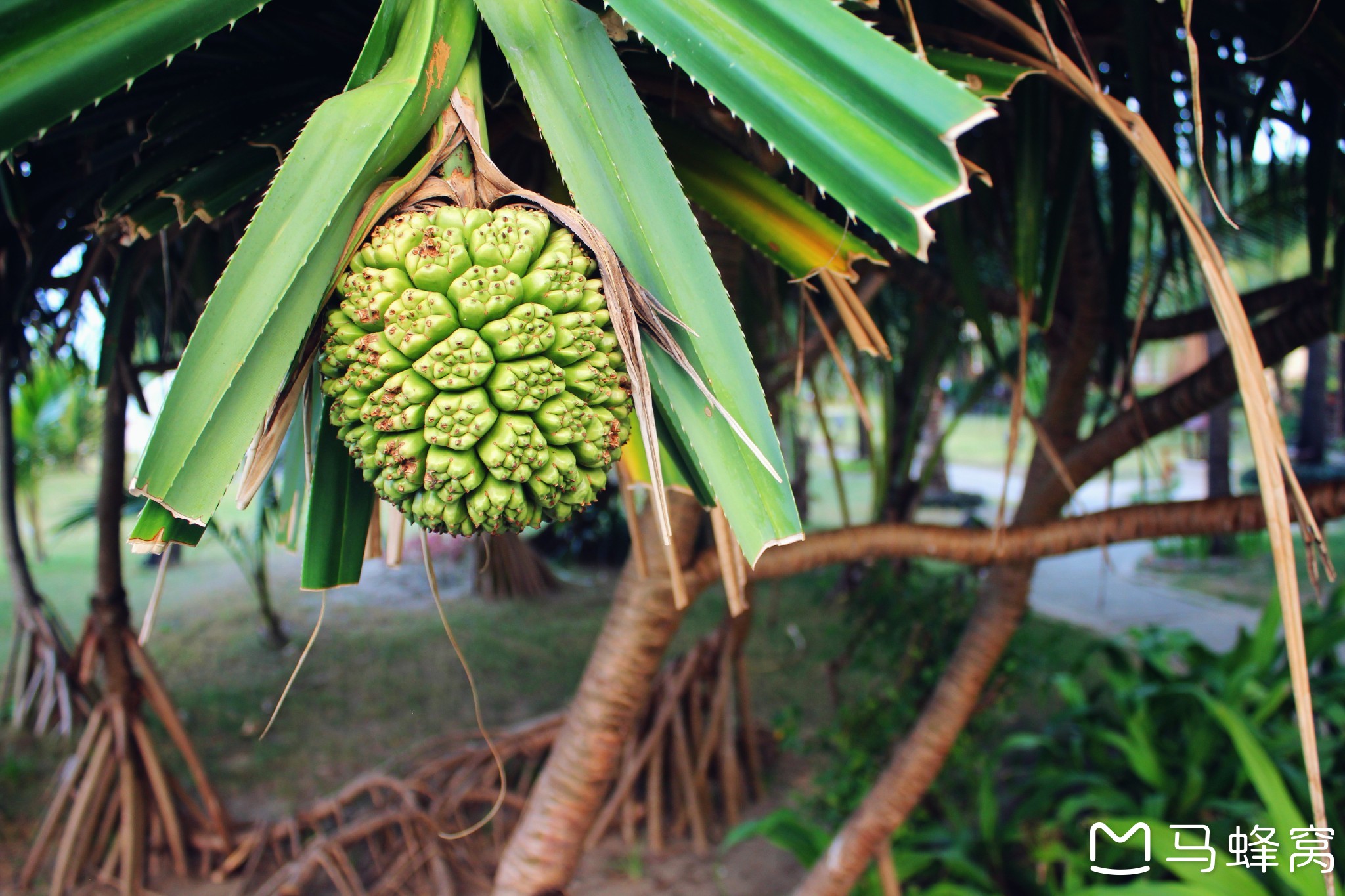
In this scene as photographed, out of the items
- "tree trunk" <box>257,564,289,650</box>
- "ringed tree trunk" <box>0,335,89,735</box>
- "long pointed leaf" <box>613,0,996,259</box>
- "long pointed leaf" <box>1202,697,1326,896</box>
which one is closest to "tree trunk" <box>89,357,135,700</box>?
"ringed tree trunk" <box>0,335,89,735</box>

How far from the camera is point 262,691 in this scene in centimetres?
452

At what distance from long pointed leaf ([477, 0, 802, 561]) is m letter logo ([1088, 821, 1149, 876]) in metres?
1.95

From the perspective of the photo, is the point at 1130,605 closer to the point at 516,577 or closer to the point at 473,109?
the point at 516,577

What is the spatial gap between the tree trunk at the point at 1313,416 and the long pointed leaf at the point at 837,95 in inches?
443

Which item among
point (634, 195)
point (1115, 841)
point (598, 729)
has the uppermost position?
point (634, 195)

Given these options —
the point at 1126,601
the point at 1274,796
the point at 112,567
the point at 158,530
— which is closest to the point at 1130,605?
the point at 1126,601

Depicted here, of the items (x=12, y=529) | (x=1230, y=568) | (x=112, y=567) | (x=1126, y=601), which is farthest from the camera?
(x=1230, y=568)

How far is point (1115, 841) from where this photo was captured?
2.04 meters

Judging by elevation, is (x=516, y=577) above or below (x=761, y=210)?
below

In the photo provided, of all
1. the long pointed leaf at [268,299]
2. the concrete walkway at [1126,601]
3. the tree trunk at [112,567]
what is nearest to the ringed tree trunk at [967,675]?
the long pointed leaf at [268,299]

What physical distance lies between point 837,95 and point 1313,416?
38.3ft

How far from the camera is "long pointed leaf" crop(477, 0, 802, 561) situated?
60 centimetres

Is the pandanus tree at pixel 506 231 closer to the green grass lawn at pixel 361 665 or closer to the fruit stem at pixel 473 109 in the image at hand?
the fruit stem at pixel 473 109

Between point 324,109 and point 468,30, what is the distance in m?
0.14
